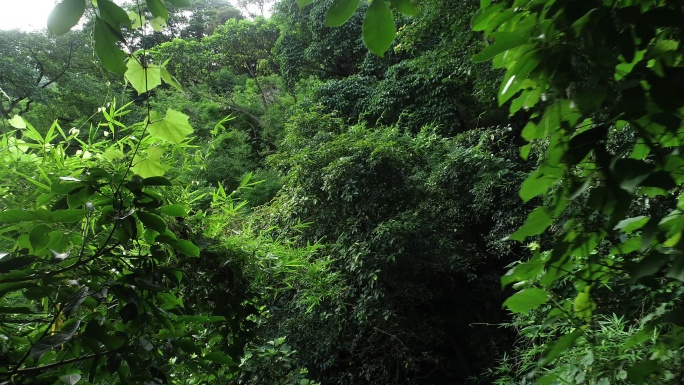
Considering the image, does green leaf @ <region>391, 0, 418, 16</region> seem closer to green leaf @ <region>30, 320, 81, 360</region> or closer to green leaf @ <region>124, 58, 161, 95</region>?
green leaf @ <region>124, 58, 161, 95</region>

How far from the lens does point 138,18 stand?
2.26 feet

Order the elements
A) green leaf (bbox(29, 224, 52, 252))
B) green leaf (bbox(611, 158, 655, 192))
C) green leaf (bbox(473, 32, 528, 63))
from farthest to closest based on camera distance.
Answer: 1. green leaf (bbox(29, 224, 52, 252))
2. green leaf (bbox(473, 32, 528, 63))
3. green leaf (bbox(611, 158, 655, 192))


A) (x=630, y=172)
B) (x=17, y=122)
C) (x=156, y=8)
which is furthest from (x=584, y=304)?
(x=17, y=122)

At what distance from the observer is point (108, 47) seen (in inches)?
19.8

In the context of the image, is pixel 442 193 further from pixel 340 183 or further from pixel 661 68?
pixel 661 68

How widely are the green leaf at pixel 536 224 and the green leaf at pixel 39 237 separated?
27.8 inches

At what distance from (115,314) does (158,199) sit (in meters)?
0.24

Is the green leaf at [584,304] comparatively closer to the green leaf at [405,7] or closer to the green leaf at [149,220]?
the green leaf at [405,7]

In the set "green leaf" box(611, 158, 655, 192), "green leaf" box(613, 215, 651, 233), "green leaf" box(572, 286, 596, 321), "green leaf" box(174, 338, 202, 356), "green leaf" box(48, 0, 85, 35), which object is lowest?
"green leaf" box(572, 286, 596, 321)

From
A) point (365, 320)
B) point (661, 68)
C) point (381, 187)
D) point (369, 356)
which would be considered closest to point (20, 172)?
point (661, 68)

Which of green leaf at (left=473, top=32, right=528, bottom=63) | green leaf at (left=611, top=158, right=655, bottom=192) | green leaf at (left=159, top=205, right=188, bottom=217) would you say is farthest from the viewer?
green leaf at (left=159, top=205, right=188, bottom=217)

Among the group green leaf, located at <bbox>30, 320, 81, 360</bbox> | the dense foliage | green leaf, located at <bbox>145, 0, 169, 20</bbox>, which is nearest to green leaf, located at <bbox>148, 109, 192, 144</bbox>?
the dense foliage

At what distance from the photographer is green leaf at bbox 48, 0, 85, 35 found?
0.45m

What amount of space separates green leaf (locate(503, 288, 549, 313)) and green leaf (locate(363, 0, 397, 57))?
1.30ft
